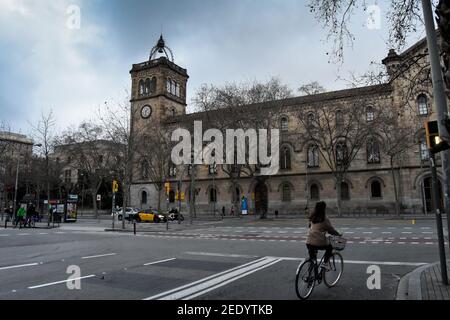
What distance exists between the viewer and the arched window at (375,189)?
141 ft

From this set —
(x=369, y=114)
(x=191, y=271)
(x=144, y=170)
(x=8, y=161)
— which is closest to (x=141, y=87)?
(x=144, y=170)

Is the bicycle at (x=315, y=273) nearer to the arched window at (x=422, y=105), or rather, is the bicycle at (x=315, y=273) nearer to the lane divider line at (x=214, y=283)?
the lane divider line at (x=214, y=283)

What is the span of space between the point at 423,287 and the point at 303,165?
41.4m

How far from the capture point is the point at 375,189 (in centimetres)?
4319

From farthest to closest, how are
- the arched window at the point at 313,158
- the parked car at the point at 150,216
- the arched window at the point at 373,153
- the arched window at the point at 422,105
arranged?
the arched window at the point at 313,158, the arched window at the point at 373,153, the arched window at the point at 422,105, the parked car at the point at 150,216

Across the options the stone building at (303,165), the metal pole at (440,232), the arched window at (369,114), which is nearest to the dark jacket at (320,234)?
Answer: the metal pole at (440,232)

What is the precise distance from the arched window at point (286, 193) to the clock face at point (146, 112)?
2650 cm

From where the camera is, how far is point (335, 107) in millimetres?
40812

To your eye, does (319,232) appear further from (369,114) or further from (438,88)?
(369,114)

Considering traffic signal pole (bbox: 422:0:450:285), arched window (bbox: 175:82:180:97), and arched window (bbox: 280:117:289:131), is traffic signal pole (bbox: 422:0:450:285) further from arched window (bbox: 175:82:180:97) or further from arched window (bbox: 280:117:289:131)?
arched window (bbox: 175:82:180:97)
